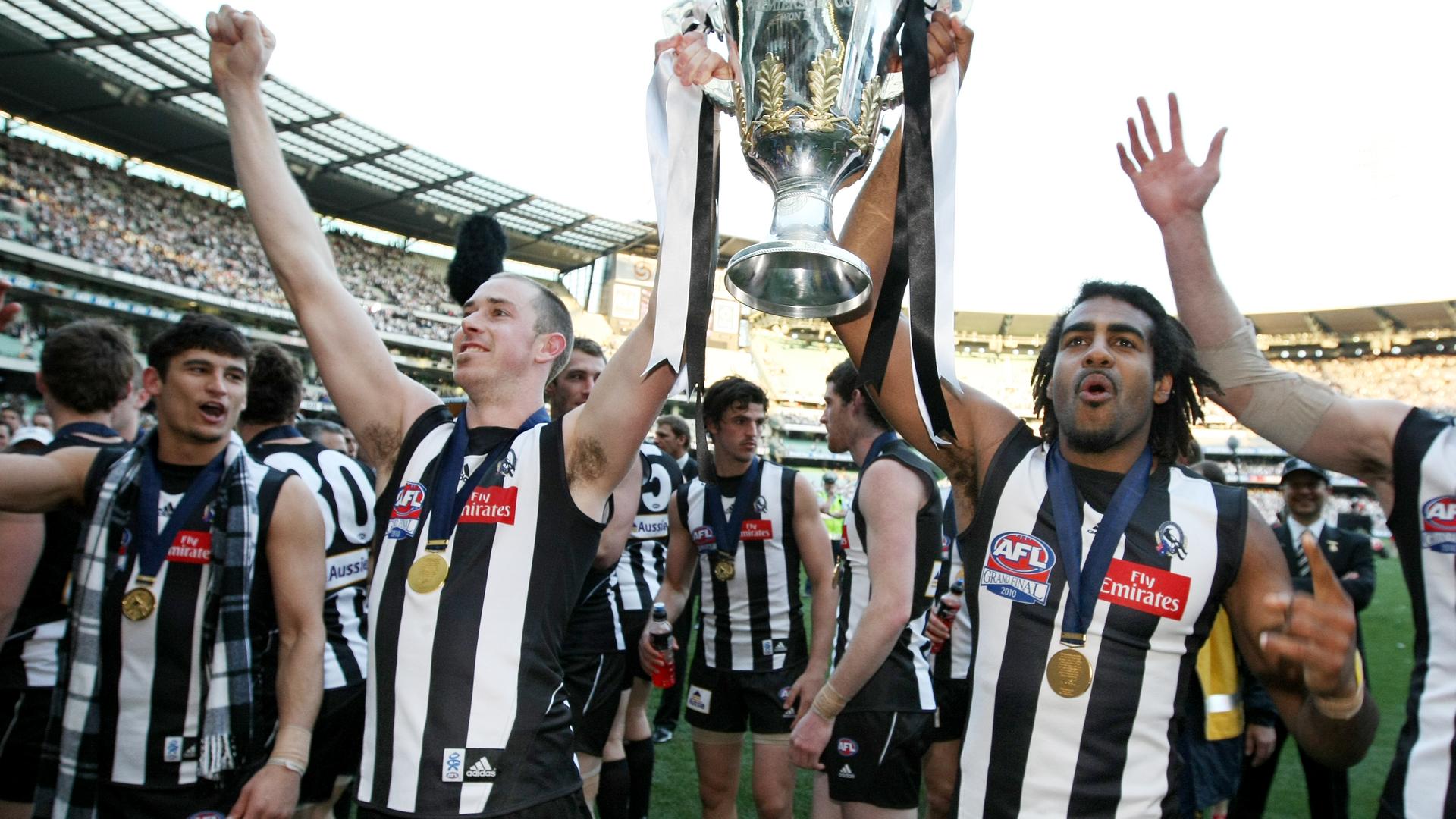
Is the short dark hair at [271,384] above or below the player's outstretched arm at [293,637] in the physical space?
above

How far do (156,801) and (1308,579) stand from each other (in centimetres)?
444

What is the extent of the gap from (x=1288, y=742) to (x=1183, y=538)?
639 cm

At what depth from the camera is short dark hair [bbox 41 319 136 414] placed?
3.39 metres

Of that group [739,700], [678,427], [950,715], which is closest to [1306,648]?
[739,700]

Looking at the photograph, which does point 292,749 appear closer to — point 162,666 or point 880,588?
point 162,666

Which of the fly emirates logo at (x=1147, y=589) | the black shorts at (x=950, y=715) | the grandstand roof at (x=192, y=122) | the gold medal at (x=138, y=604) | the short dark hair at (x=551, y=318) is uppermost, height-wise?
the grandstand roof at (x=192, y=122)

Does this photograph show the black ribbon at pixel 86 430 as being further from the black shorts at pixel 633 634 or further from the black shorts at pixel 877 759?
the black shorts at pixel 877 759

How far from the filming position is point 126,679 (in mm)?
2494

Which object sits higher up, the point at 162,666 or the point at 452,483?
the point at 452,483

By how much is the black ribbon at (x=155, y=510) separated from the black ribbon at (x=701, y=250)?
1.71 m

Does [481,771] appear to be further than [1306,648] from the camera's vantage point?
Yes

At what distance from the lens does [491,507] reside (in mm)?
2207

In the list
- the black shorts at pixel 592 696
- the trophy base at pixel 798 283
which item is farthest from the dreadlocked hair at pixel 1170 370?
the black shorts at pixel 592 696

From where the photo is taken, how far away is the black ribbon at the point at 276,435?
12.4 ft
